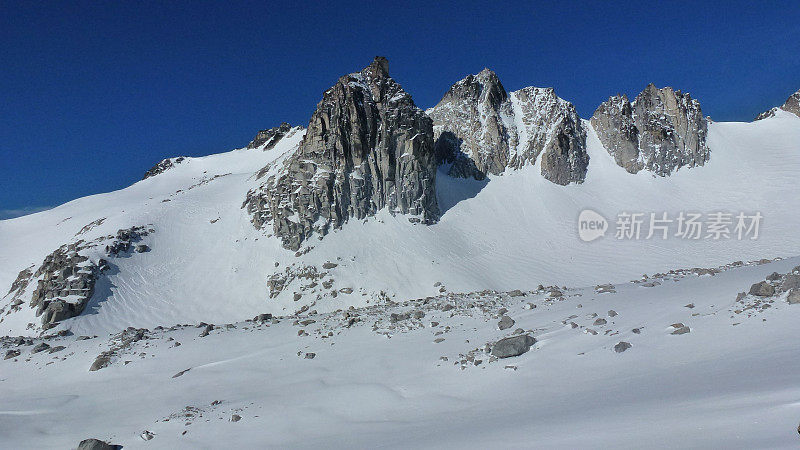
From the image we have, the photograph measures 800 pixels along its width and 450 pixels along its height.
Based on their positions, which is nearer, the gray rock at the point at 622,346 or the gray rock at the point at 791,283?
the gray rock at the point at 622,346

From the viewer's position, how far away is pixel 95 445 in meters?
7.92

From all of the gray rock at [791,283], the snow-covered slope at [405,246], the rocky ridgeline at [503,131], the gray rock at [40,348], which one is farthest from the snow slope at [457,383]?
the rocky ridgeline at [503,131]

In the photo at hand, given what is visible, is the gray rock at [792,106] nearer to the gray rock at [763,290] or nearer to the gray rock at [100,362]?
the gray rock at [763,290]

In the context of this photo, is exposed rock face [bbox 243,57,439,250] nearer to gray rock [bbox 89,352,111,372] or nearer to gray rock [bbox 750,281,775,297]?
gray rock [bbox 89,352,111,372]

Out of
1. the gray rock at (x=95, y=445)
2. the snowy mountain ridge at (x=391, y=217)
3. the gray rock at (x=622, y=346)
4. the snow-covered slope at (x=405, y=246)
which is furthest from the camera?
the snowy mountain ridge at (x=391, y=217)

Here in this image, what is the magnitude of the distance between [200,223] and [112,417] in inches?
1359

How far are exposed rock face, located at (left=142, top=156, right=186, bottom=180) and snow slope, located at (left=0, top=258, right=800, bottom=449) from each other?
72.7 metres

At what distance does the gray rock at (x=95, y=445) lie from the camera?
7.89 metres

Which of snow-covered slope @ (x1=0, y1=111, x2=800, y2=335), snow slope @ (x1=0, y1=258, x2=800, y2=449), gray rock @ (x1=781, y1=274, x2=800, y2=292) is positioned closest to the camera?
snow slope @ (x1=0, y1=258, x2=800, y2=449)

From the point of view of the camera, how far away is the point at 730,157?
189ft

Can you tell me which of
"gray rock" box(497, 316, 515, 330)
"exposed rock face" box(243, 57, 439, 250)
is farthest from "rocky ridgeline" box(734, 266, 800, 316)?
"exposed rock face" box(243, 57, 439, 250)

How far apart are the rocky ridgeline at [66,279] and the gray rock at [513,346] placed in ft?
105

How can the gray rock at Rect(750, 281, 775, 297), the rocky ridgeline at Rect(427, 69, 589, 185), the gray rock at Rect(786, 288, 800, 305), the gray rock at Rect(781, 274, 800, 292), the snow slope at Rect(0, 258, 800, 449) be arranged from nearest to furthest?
the snow slope at Rect(0, 258, 800, 449) → the gray rock at Rect(786, 288, 800, 305) → the gray rock at Rect(781, 274, 800, 292) → the gray rock at Rect(750, 281, 775, 297) → the rocky ridgeline at Rect(427, 69, 589, 185)

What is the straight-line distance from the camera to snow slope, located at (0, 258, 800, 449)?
5.39 meters
